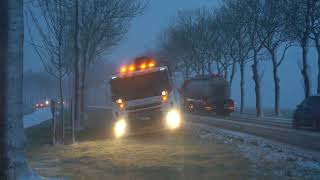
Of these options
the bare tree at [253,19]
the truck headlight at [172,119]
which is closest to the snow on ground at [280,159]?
the truck headlight at [172,119]

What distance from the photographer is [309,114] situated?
28.7m

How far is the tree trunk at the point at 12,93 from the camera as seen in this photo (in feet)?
32.8

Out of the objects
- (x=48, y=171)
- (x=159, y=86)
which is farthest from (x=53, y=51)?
(x=48, y=171)

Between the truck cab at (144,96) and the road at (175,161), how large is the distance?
111 inches

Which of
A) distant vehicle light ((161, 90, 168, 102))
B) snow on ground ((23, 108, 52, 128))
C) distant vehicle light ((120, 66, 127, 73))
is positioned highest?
distant vehicle light ((120, 66, 127, 73))

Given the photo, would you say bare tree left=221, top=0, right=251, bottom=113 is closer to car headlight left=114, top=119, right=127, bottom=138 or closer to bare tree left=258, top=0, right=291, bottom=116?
bare tree left=258, top=0, right=291, bottom=116

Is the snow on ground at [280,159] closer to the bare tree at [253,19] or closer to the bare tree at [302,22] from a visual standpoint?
the bare tree at [302,22]

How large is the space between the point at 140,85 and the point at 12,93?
1377cm

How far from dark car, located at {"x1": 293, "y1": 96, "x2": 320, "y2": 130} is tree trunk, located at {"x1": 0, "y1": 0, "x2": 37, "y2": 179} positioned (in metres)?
20.8

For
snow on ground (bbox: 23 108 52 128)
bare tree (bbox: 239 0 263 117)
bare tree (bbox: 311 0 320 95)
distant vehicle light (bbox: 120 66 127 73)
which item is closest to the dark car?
distant vehicle light (bbox: 120 66 127 73)

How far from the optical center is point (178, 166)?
1359 centimetres

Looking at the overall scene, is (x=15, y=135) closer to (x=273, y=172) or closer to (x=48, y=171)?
(x=48, y=171)

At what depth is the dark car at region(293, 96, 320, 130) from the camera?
93.1 ft

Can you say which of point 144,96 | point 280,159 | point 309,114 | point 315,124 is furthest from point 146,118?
point 280,159
